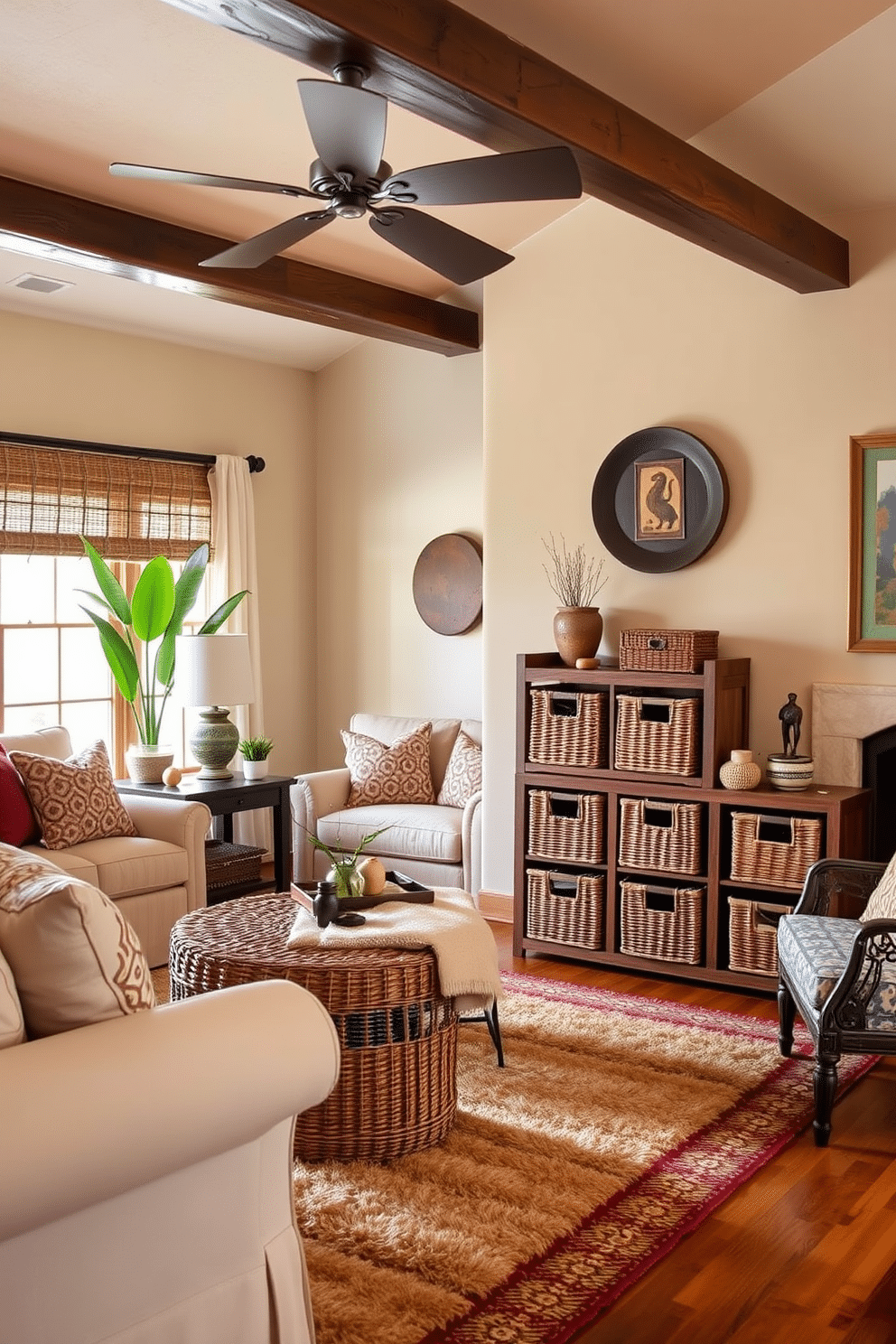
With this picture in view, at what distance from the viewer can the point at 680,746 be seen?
15.3ft

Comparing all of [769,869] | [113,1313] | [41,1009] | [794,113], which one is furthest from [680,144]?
[113,1313]

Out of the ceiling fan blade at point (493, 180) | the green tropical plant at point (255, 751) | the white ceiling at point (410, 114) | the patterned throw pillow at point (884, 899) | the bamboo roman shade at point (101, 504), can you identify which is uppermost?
the white ceiling at point (410, 114)

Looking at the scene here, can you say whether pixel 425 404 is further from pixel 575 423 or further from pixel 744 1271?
pixel 744 1271

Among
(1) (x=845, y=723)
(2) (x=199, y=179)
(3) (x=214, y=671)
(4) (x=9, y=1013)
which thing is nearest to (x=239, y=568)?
(3) (x=214, y=671)

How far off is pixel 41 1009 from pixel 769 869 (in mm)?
3099

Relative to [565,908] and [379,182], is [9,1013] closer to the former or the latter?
[379,182]

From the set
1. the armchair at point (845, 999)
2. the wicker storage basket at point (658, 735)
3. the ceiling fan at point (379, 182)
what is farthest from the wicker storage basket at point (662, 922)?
the ceiling fan at point (379, 182)

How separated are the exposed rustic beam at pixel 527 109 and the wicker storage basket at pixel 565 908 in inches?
94.8

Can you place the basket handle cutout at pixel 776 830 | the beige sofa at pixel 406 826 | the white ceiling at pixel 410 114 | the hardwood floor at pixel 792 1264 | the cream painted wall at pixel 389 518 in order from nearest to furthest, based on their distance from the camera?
the hardwood floor at pixel 792 1264
the white ceiling at pixel 410 114
the basket handle cutout at pixel 776 830
the beige sofa at pixel 406 826
the cream painted wall at pixel 389 518

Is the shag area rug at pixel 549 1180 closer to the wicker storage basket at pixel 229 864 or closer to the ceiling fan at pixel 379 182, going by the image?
the wicker storage basket at pixel 229 864

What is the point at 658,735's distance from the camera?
470cm

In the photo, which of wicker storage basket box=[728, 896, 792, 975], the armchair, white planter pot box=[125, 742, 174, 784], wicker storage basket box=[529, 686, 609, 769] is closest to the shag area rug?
the armchair

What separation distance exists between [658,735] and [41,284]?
3241mm

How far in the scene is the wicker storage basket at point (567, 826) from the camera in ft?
16.0
